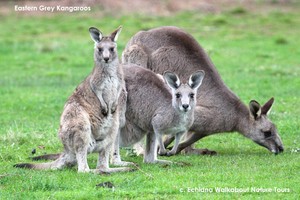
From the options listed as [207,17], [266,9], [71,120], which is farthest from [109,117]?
[266,9]

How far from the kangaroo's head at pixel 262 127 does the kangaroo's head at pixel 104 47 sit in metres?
→ 2.72

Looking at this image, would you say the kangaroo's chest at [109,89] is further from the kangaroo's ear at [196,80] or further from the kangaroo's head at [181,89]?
the kangaroo's ear at [196,80]

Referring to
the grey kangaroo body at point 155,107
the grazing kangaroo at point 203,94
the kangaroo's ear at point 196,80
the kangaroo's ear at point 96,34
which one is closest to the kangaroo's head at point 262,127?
the grazing kangaroo at point 203,94

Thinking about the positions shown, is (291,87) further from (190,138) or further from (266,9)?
(266,9)

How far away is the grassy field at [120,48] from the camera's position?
27.1ft

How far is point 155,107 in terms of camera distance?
33.5 ft

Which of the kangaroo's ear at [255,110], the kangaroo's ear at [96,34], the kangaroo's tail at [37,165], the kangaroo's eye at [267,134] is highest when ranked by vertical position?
the kangaroo's ear at [96,34]

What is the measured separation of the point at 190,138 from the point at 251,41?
14.3 m

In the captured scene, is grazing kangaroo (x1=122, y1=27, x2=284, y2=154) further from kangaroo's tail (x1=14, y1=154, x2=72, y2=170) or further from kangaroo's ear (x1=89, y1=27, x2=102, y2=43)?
kangaroo's tail (x1=14, y1=154, x2=72, y2=170)

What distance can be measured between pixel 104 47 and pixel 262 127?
10.4 feet

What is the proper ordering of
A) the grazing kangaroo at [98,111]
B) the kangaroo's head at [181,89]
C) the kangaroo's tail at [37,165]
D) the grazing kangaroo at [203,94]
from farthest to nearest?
the grazing kangaroo at [203,94] < the kangaroo's head at [181,89] < the kangaroo's tail at [37,165] < the grazing kangaroo at [98,111]

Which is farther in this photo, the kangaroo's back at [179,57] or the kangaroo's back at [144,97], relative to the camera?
the kangaroo's back at [179,57]

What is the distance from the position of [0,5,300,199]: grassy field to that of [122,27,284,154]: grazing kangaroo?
33 centimetres

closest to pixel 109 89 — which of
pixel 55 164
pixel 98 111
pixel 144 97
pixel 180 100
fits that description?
pixel 98 111
